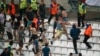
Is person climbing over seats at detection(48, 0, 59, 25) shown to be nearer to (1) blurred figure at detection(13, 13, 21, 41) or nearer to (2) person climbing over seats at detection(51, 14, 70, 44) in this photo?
(2) person climbing over seats at detection(51, 14, 70, 44)

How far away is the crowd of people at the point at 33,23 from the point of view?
2190 cm

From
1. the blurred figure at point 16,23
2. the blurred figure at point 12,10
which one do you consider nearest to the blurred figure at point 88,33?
the blurred figure at point 16,23

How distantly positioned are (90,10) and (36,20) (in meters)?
4.17

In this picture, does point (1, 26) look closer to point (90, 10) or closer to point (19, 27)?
point (19, 27)

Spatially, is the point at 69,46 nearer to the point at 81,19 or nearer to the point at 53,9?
the point at 81,19

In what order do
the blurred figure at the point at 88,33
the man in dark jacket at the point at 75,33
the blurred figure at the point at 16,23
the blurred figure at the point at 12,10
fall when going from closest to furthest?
the man in dark jacket at the point at 75,33 → the blurred figure at the point at 88,33 → the blurred figure at the point at 16,23 → the blurred figure at the point at 12,10

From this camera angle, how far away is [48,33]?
23.7 meters

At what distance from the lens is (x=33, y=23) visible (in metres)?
22.8

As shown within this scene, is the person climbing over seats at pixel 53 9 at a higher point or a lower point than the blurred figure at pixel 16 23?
higher

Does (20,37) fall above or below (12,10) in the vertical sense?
below

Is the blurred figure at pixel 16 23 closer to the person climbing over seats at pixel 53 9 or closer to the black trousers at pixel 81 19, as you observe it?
the person climbing over seats at pixel 53 9

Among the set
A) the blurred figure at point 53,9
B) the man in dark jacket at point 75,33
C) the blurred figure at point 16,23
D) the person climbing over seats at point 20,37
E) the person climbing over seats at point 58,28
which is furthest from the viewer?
the blurred figure at point 53,9

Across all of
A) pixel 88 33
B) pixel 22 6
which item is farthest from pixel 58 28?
pixel 22 6

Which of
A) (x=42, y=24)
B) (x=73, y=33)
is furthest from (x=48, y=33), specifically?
(x=73, y=33)
